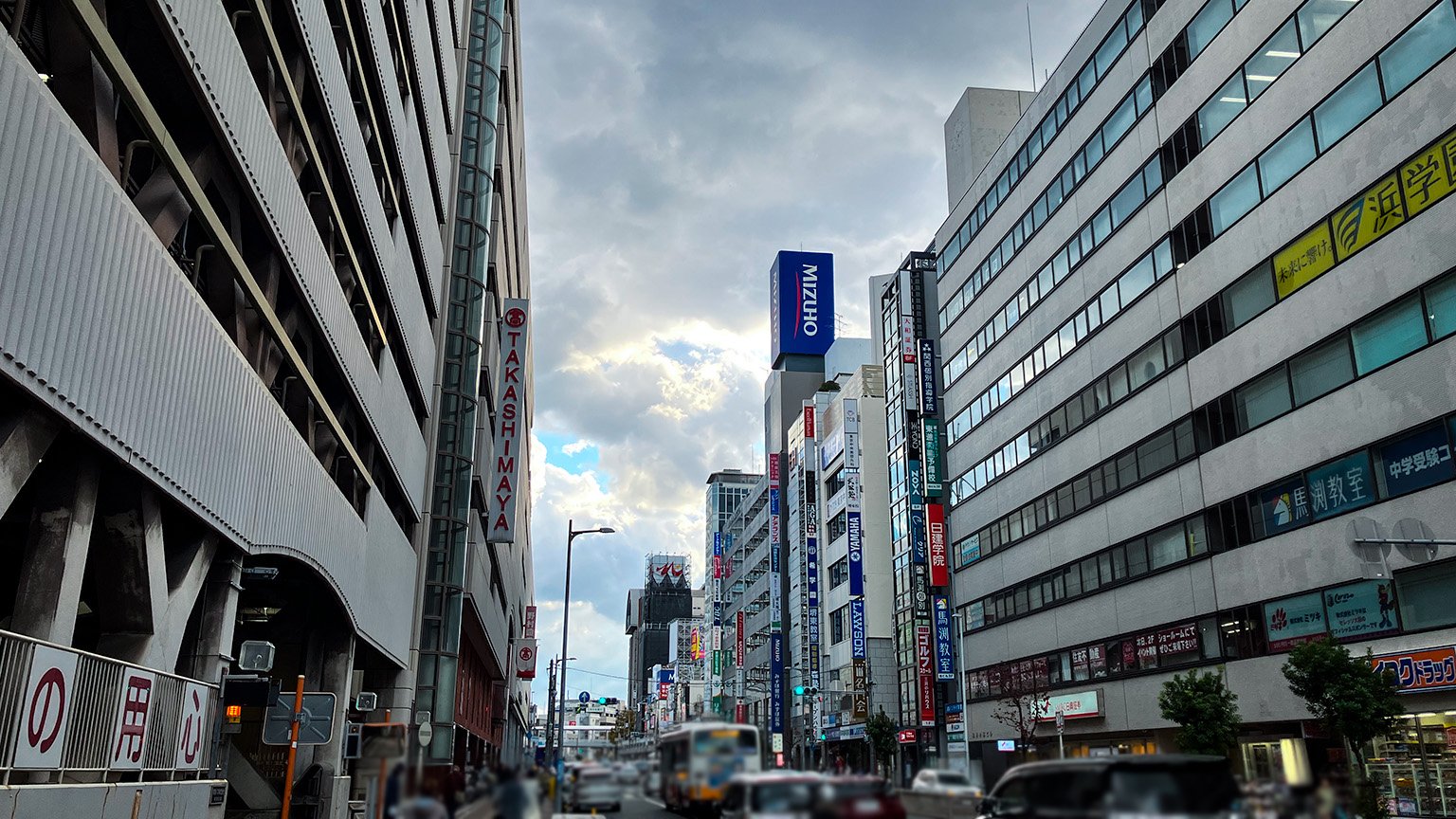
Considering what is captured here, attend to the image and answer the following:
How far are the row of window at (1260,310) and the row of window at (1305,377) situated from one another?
105mm

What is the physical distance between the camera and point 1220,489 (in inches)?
1921

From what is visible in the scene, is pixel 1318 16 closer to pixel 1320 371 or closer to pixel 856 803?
pixel 1320 371

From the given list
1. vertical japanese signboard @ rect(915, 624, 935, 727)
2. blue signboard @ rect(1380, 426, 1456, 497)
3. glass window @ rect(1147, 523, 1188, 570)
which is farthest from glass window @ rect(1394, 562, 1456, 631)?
vertical japanese signboard @ rect(915, 624, 935, 727)

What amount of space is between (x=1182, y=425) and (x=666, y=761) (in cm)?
5012

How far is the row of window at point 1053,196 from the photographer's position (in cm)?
5866

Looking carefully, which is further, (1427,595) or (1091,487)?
(1091,487)

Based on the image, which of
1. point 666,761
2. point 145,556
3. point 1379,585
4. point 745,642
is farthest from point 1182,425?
point 745,642

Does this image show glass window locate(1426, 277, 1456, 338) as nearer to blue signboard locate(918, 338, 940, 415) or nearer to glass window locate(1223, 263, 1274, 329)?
glass window locate(1223, 263, 1274, 329)

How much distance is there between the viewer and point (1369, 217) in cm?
3994

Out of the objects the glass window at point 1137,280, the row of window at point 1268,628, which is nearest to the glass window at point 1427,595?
the row of window at point 1268,628

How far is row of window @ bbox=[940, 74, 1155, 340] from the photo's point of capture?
2309 inches

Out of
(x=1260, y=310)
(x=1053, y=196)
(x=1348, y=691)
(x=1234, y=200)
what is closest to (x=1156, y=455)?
(x=1260, y=310)

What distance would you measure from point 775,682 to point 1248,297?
300 feet

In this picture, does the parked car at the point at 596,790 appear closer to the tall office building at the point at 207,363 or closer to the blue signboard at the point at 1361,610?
the tall office building at the point at 207,363
